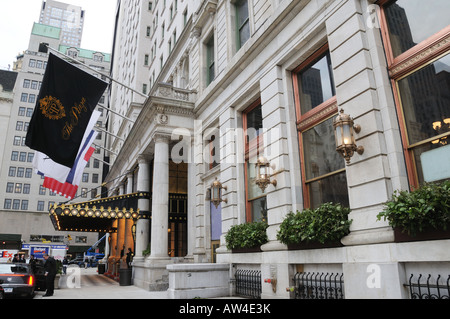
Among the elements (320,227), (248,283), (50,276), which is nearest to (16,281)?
(50,276)

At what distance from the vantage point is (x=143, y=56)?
3641 centimetres

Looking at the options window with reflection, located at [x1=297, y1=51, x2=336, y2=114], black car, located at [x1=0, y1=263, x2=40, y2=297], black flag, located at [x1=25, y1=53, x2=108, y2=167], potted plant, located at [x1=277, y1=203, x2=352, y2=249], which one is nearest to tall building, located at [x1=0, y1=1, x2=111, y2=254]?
black flag, located at [x1=25, y1=53, x2=108, y2=167]

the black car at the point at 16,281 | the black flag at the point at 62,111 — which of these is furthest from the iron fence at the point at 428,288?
the black flag at the point at 62,111

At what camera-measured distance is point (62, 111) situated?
16.4 m

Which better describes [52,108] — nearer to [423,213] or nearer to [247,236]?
[247,236]

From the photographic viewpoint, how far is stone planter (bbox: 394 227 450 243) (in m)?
6.18

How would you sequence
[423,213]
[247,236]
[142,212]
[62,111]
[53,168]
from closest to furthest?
[423,213], [247,236], [62,111], [53,168], [142,212]

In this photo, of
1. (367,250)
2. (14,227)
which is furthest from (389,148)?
(14,227)

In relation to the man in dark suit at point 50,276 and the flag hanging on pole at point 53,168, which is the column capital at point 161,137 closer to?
the flag hanging on pole at point 53,168

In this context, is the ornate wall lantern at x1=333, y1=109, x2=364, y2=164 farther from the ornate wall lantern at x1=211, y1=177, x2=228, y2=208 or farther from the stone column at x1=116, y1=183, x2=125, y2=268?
the stone column at x1=116, y1=183, x2=125, y2=268

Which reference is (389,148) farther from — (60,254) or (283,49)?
(60,254)

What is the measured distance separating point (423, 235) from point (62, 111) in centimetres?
1552

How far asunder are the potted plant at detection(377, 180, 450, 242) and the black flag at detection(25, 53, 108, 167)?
47.4ft
